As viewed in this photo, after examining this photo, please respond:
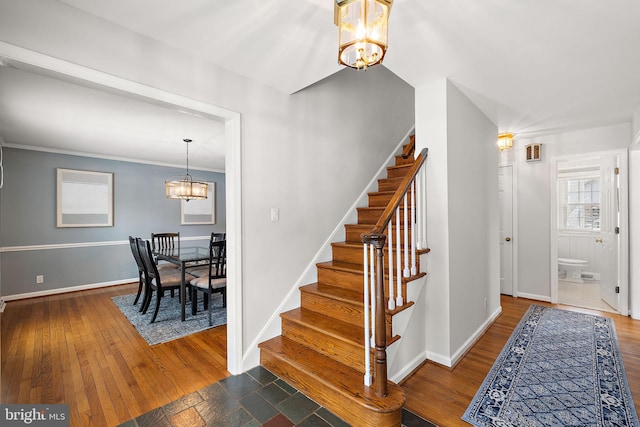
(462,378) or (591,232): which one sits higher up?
(591,232)

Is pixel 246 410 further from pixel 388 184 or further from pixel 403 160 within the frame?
pixel 403 160

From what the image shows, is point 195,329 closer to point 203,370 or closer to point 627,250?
point 203,370

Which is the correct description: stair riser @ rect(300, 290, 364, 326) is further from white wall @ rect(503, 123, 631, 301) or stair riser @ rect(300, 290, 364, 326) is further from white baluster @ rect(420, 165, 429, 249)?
white wall @ rect(503, 123, 631, 301)

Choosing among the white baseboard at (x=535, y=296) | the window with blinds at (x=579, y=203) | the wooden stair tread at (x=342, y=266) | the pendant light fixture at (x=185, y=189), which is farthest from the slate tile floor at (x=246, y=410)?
the window with blinds at (x=579, y=203)

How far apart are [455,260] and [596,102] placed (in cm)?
232

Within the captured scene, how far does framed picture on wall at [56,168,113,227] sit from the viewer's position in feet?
15.4

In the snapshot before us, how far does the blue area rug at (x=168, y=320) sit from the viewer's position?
3039 millimetres

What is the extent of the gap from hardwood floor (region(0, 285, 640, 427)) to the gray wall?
121 cm

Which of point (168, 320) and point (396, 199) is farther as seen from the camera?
point (168, 320)

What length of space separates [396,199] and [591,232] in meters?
5.38

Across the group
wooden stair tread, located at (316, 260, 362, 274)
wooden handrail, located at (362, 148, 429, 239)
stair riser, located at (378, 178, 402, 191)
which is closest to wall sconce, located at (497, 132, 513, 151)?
stair riser, located at (378, 178, 402, 191)

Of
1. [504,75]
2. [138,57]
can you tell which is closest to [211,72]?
[138,57]

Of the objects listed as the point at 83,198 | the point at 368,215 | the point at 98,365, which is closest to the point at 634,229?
the point at 368,215

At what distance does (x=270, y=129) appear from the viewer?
8.16 feet
